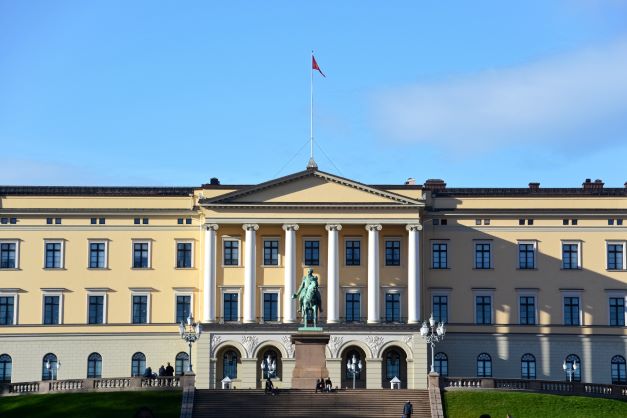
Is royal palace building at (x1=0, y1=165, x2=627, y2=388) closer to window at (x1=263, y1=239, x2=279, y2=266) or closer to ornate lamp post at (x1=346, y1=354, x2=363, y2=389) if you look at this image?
window at (x1=263, y1=239, x2=279, y2=266)

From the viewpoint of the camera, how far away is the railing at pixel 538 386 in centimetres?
6775

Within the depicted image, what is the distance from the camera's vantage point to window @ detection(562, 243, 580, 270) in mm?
82750

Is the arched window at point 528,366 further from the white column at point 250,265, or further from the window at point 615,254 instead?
the white column at point 250,265

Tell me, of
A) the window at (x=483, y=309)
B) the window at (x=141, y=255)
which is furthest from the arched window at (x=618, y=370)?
the window at (x=141, y=255)

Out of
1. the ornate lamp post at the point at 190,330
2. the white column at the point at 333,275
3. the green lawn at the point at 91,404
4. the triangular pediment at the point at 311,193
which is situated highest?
the triangular pediment at the point at 311,193

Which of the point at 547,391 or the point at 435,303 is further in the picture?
the point at 435,303

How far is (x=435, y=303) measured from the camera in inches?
3248

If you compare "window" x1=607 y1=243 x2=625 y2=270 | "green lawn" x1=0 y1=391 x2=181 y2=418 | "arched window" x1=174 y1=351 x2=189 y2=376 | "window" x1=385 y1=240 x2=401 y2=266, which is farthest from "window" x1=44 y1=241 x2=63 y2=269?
"window" x1=607 y1=243 x2=625 y2=270

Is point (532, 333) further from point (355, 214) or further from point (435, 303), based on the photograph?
point (355, 214)

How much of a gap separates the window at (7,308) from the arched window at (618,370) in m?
35.9

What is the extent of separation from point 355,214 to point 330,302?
17.5 ft

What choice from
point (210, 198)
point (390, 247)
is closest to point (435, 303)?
point (390, 247)

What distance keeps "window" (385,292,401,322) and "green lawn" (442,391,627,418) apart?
14.2m

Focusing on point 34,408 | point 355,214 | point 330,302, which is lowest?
point 34,408
